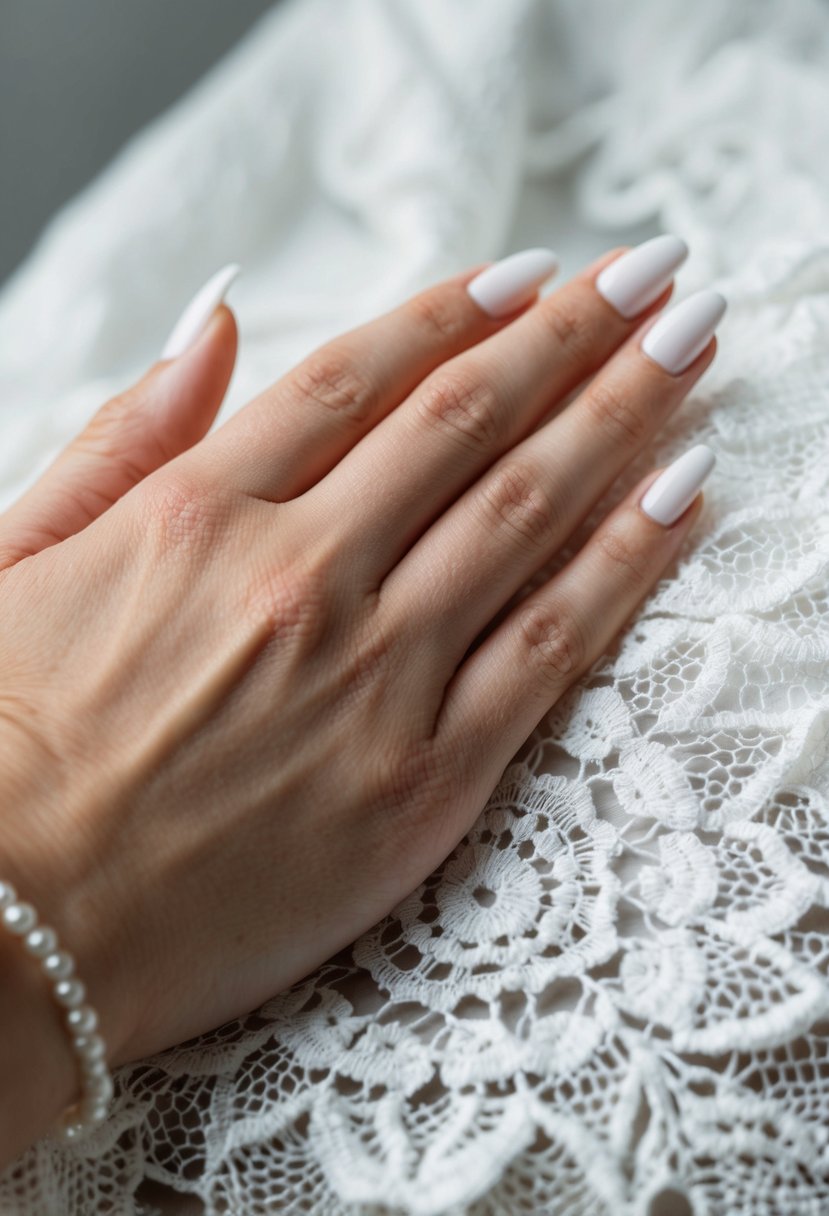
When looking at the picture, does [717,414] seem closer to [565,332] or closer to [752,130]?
[565,332]

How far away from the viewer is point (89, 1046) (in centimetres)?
59

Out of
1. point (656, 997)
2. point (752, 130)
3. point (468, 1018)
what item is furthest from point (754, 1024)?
point (752, 130)

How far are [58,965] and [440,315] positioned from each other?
562mm

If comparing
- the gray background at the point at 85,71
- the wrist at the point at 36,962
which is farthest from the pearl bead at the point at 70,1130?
the gray background at the point at 85,71

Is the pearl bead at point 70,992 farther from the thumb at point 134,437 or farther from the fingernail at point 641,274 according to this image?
the fingernail at point 641,274

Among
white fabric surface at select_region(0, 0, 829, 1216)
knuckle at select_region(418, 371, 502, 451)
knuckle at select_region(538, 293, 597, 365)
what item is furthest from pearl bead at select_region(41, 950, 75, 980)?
knuckle at select_region(538, 293, 597, 365)

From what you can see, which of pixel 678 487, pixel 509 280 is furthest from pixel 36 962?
pixel 509 280

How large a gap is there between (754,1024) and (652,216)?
911mm

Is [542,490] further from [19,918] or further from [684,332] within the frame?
[19,918]

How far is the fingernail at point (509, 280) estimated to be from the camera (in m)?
0.89

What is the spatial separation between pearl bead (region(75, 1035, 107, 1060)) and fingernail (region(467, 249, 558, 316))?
618 mm

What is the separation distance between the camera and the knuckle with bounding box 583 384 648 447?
808 mm

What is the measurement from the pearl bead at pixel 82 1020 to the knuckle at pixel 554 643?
1.11ft

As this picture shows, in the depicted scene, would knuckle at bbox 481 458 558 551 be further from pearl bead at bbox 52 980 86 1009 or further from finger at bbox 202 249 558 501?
pearl bead at bbox 52 980 86 1009
